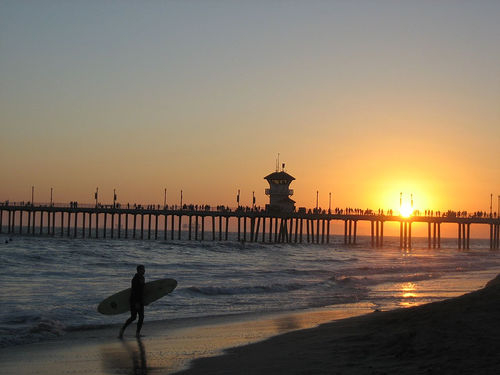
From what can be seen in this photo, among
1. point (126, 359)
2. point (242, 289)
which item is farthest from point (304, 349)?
point (242, 289)

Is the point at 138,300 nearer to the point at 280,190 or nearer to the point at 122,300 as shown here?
the point at 122,300

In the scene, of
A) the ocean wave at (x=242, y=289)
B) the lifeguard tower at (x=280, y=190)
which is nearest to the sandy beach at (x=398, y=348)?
the ocean wave at (x=242, y=289)

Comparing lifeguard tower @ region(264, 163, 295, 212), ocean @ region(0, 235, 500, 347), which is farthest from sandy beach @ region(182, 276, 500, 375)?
lifeguard tower @ region(264, 163, 295, 212)

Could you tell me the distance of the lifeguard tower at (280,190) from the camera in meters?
75.6

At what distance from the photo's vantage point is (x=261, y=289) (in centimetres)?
2455

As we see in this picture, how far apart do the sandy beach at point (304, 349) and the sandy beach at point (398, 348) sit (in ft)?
0.04

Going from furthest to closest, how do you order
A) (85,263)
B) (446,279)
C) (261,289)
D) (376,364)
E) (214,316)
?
1. (85,263)
2. (446,279)
3. (261,289)
4. (214,316)
5. (376,364)

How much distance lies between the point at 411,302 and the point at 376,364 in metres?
11.6

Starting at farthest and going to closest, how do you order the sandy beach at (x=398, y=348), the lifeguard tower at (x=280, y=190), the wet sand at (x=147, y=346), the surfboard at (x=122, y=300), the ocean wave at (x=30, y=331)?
the lifeguard tower at (x=280, y=190), the surfboard at (x=122, y=300), the ocean wave at (x=30, y=331), the wet sand at (x=147, y=346), the sandy beach at (x=398, y=348)

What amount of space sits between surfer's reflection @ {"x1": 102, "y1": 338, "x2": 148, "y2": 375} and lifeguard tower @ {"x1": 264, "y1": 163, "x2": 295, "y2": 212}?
208ft

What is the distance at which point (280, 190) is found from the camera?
7600cm

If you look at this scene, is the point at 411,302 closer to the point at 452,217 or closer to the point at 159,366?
the point at 159,366

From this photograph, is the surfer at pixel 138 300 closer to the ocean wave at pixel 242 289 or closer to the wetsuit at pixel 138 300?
the wetsuit at pixel 138 300

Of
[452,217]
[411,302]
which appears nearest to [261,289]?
[411,302]
